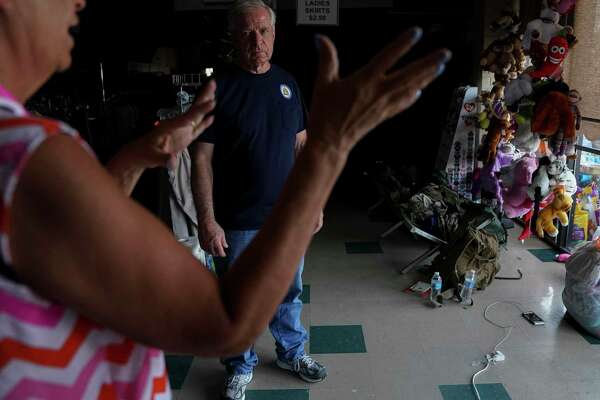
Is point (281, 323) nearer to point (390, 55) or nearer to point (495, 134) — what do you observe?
point (390, 55)

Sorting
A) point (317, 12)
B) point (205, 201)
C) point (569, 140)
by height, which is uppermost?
point (317, 12)

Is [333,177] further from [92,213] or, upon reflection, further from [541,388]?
[541,388]

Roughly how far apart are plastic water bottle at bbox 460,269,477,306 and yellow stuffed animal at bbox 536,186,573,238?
68cm

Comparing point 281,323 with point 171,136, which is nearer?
point 171,136

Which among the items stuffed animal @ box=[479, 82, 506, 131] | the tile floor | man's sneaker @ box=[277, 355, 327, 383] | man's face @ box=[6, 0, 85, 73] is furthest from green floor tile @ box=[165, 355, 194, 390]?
stuffed animal @ box=[479, 82, 506, 131]

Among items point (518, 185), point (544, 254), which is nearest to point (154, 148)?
point (518, 185)

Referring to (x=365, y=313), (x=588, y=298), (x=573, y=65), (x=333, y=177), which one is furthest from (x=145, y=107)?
(x=333, y=177)

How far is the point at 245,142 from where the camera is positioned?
1892 mm

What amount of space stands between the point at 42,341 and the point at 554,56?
3010 mm

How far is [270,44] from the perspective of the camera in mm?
1938

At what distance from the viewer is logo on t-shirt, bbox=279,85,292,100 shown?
197 centimetres

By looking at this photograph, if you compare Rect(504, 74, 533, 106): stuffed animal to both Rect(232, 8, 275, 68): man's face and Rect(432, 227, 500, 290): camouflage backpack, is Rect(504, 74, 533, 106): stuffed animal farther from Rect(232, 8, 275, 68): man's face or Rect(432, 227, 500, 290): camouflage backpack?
Rect(232, 8, 275, 68): man's face

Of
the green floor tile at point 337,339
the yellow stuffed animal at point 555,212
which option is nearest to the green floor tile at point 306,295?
the green floor tile at point 337,339

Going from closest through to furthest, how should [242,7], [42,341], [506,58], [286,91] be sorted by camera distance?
[42,341] → [242,7] → [286,91] → [506,58]
